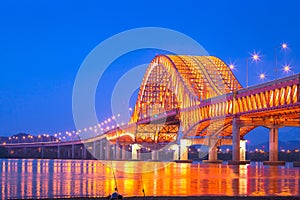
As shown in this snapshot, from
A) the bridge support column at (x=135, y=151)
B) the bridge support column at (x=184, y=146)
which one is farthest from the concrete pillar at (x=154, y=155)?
the bridge support column at (x=184, y=146)

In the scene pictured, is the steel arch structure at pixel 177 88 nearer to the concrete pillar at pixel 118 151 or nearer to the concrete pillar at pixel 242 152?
the concrete pillar at pixel 242 152

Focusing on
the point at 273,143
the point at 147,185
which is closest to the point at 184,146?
the point at 273,143

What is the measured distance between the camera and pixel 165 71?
149875 millimetres

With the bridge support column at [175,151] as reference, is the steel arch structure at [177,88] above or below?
above

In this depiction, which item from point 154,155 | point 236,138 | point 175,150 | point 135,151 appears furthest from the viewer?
point 135,151

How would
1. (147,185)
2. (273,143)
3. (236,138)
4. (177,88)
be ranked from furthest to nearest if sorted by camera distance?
(177,88), (273,143), (236,138), (147,185)

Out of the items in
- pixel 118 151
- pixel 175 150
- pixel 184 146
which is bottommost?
pixel 118 151

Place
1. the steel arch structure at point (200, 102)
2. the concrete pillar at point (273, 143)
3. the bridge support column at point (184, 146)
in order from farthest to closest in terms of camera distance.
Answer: the bridge support column at point (184, 146)
the concrete pillar at point (273, 143)
the steel arch structure at point (200, 102)

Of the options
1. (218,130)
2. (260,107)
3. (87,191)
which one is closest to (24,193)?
(87,191)

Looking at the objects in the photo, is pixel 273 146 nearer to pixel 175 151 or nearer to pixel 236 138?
pixel 236 138

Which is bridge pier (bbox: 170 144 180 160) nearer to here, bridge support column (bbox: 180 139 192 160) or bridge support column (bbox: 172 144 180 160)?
bridge support column (bbox: 172 144 180 160)

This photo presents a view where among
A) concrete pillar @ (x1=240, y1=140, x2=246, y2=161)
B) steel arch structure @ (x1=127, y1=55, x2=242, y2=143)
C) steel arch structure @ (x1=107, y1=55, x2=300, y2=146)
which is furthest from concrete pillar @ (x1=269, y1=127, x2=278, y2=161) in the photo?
steel arch structure @ (x1=127, y1=55, x2=242, y2=143)

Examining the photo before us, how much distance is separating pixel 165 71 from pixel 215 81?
21.0 meters

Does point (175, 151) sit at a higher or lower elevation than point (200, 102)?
lower
